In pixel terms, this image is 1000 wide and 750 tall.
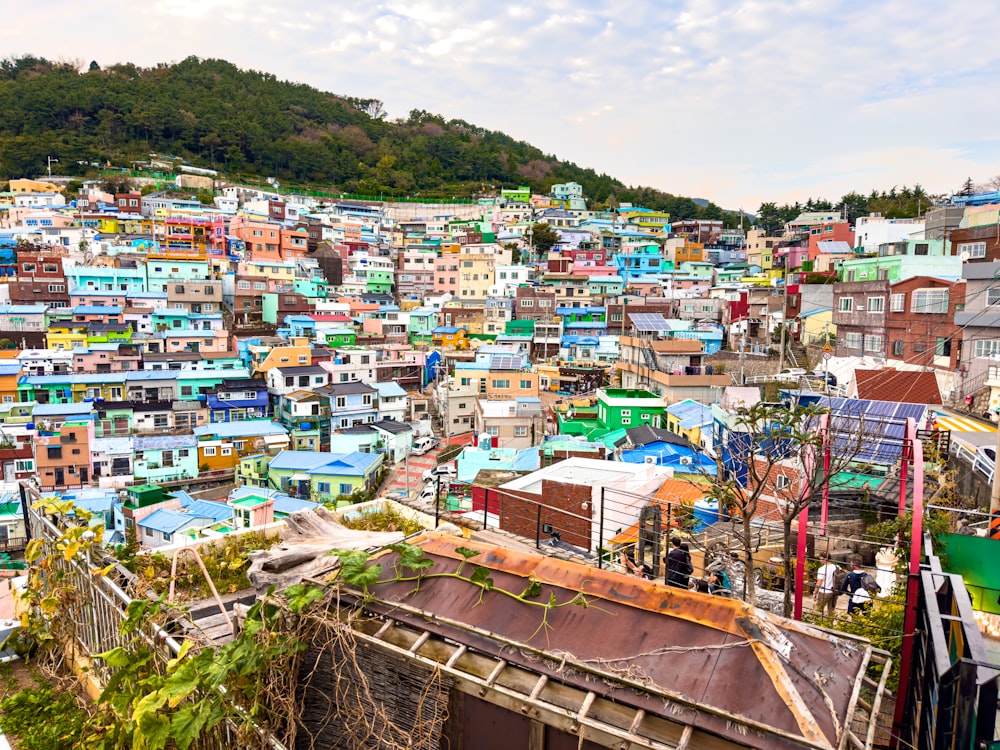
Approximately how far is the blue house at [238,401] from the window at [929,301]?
2569 centimetres

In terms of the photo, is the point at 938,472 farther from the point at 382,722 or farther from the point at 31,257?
the point at 31,257

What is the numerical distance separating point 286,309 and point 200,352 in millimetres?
6662

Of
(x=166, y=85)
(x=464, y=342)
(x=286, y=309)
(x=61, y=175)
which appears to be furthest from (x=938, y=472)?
(x=166, y=85)

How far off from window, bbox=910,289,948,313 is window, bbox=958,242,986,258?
496 centimetres

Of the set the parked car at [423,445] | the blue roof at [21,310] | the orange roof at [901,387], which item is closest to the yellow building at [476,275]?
the parked car at [423,445]

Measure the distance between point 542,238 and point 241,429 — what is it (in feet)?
101

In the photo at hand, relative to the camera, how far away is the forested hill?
194 ft

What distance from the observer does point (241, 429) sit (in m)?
27.0

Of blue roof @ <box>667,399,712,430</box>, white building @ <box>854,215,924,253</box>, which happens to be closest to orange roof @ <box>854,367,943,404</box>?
blue roof @ <box>667,399,712,430</box>

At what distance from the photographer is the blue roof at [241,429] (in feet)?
86.6

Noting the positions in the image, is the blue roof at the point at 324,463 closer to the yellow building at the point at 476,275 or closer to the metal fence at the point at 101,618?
the metal fence at the point at 101,618

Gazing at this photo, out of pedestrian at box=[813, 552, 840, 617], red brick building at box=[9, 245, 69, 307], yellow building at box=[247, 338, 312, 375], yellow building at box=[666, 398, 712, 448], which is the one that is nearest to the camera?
pedestrian at box=[813, 552, 840, 617]

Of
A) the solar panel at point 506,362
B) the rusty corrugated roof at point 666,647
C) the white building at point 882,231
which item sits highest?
the white building at point 882,231

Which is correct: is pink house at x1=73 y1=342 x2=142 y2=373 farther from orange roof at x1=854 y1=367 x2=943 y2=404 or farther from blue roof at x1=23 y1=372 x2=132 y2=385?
orange roof at x1=854 y1=367 x2=943 y2=404
